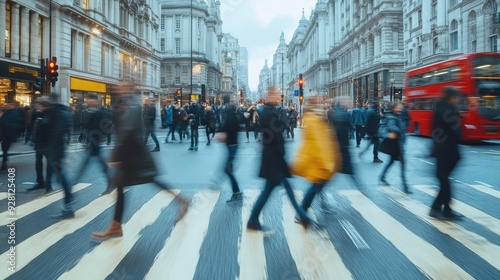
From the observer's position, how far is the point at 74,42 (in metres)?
31.4

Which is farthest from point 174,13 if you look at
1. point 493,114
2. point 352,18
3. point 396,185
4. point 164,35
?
point 396,185

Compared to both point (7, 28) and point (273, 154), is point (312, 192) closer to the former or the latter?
point (273, 154)

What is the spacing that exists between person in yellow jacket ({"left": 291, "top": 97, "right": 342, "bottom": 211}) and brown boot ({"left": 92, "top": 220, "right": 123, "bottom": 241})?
2.56 m

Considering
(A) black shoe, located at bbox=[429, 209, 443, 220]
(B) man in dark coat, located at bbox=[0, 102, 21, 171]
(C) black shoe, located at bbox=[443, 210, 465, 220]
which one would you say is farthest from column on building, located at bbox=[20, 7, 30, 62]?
(C) black shoe, located at bbox=[443, 210, 465, 220]

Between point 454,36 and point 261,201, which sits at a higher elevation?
point 454,36

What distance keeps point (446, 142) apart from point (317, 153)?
197 centimetres

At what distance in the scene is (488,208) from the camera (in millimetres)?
6918

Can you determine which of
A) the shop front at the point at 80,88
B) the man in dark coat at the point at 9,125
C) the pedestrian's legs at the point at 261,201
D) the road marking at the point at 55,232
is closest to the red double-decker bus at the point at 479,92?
the pedestrian's legs at the point at 261,201

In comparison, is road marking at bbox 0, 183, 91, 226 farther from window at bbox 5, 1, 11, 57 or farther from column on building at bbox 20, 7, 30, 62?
column on building at bbox 20, 7, 30, 62

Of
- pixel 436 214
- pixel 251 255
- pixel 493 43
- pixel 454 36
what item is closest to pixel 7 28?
pixel 251 255

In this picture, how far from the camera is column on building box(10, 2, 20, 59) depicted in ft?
79.2

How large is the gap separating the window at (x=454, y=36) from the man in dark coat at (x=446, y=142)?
35.6 meters

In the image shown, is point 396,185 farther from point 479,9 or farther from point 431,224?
point 479,9

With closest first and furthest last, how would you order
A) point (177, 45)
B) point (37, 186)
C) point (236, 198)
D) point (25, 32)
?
point (236, 198) < point (37, 186) < point (25, 32) < point (177, 45)
